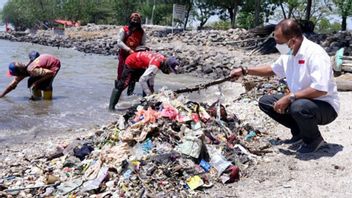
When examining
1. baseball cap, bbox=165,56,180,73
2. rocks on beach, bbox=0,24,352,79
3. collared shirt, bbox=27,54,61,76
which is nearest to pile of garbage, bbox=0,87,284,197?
baseball cap, bbox=165,56,180,73

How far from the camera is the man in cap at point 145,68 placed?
7.67 meters

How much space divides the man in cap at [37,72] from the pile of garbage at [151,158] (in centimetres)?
423

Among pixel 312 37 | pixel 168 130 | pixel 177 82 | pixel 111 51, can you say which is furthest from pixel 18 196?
pixel 111 51

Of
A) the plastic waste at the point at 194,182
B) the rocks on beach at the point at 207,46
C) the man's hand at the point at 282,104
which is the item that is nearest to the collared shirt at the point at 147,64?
the man's hand at the point at 282,104

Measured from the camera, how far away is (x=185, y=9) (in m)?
36.0

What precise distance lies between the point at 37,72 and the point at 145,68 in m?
2.89

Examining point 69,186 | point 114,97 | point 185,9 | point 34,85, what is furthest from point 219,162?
point 185,9

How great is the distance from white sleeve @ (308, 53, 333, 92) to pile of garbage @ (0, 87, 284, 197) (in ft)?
3.47

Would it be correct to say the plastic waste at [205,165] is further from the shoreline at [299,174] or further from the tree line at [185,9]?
the tree line at [185,9]

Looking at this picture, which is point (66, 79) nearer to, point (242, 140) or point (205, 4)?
point (242, 140)

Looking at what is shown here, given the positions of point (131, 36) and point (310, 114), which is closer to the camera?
point (310, 114)

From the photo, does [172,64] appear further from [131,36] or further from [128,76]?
[131,36]

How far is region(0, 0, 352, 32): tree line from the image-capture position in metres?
40.4

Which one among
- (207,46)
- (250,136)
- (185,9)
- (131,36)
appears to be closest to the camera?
(250,136)
